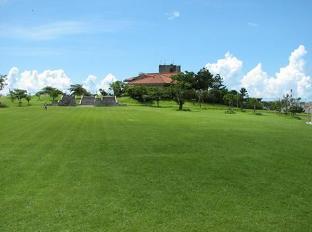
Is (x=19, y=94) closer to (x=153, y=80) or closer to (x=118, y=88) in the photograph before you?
(x=118, y=88)

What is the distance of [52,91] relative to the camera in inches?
3671

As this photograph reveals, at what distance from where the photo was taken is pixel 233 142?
2123cm

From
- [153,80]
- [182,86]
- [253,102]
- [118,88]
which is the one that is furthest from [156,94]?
[153,80]

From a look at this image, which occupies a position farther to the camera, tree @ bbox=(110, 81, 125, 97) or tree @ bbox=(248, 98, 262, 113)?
tree @ bbox=(110, 81, 125, 97)

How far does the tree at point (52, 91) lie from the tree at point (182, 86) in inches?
853

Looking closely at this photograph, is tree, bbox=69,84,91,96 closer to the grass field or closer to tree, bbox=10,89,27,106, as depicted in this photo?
tree, bbox=10,89,27,106

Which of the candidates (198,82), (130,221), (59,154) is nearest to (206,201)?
(130,221)

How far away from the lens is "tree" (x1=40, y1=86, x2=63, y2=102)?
91.2m

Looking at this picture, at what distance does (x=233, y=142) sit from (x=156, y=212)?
12.6m

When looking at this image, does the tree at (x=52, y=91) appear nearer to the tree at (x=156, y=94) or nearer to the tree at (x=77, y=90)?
the tree at (x=77, y=90)

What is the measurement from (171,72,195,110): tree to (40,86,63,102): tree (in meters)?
21.7

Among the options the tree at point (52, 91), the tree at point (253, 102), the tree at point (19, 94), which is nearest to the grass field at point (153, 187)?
the tree at point (19, 94)

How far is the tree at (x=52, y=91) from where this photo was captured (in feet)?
299

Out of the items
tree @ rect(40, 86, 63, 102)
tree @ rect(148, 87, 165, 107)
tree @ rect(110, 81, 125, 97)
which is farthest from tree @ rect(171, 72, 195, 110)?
tree @ rect(40, 86, 63, 102)
